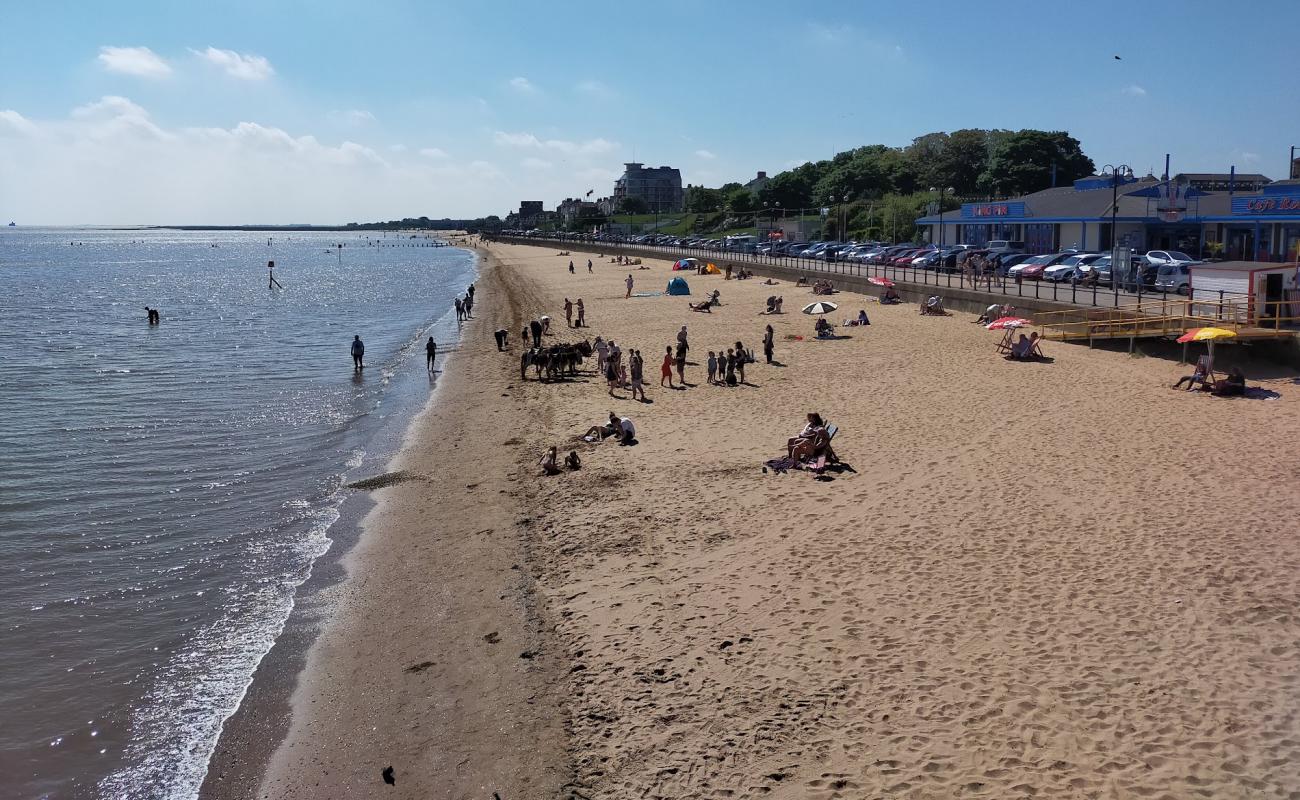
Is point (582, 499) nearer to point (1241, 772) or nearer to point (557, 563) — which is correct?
point (557, 563)

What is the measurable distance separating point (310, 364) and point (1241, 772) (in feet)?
103

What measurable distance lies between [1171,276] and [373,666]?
1190 inches

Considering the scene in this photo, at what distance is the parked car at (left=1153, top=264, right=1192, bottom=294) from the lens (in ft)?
99.4

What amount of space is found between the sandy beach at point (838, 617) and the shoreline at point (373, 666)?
42mm

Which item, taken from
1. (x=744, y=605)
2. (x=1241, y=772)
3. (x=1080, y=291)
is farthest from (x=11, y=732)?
(x=1080, y=291)

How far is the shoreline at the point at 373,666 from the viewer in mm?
8312

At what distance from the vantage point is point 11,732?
928 cm

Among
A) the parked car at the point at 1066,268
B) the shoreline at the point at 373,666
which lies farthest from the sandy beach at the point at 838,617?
the parked car at the point at 1066,268

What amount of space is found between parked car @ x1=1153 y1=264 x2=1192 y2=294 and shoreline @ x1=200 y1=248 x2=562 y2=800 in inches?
967

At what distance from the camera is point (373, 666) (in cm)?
1024

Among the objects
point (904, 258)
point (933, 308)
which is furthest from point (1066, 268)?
point (904, 258)

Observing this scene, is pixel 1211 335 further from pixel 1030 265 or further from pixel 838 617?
pixel 1030 265

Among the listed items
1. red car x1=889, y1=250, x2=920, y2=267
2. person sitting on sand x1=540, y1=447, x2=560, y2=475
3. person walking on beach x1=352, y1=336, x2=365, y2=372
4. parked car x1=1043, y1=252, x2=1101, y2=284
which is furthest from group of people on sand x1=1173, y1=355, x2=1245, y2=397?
red car x1=889, y1=250, x2=920, y2=267

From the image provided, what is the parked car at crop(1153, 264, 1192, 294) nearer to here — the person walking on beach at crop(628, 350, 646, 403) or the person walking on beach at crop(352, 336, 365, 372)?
the person walking on beach at crop(628, 350, 646, 403)
